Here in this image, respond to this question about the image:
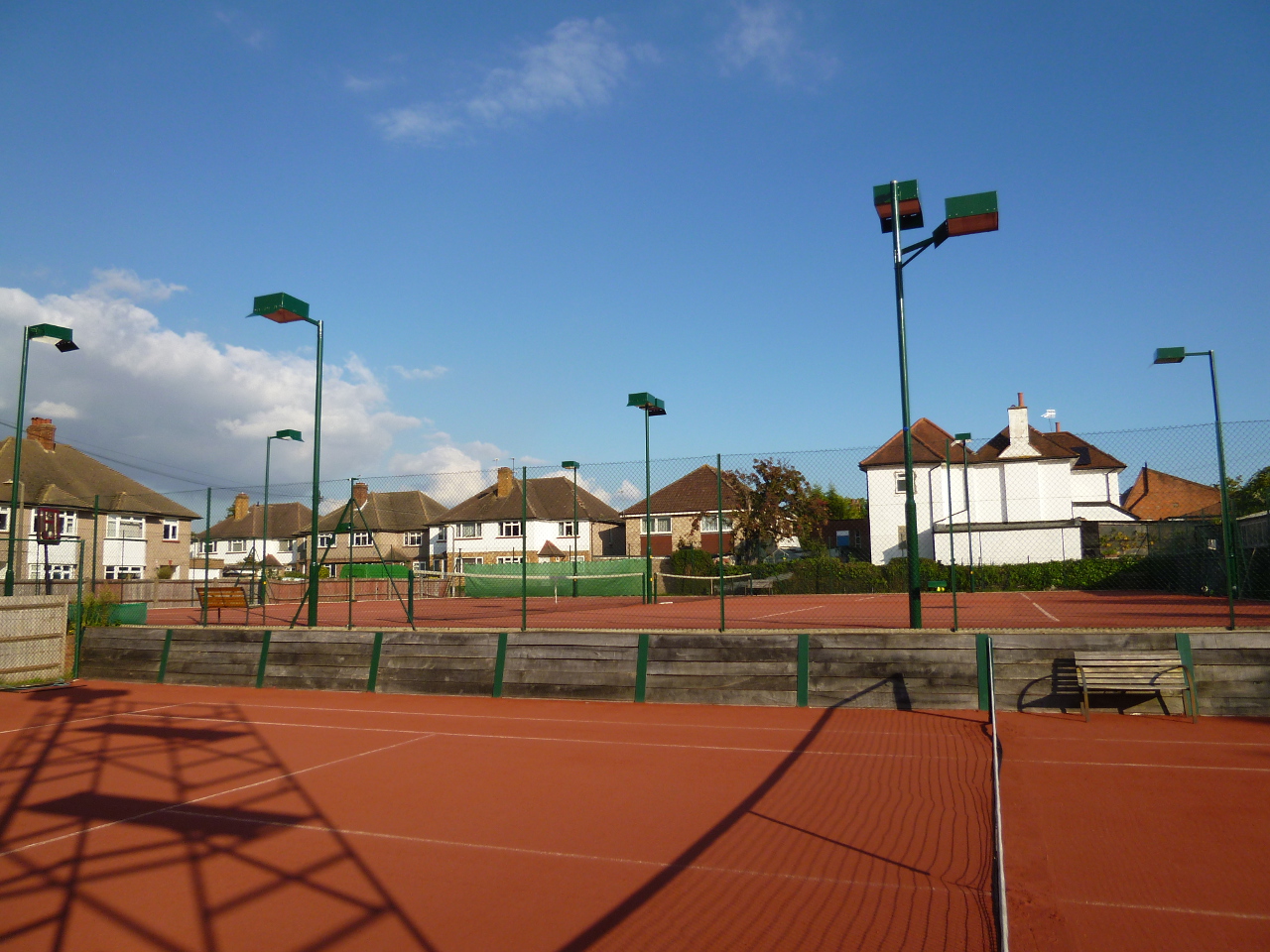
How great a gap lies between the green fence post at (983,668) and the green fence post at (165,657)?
13463 millimetres

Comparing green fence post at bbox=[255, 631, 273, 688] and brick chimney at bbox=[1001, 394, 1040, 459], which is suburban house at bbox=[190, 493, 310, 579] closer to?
brick chimney at bbox=[1001, 394, 1040, 459]

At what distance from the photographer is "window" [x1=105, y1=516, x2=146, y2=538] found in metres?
46.4

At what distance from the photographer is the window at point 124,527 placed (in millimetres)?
46375

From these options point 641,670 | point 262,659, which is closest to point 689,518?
point 262,659

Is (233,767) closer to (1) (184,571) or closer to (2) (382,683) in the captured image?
(2) (382,683)

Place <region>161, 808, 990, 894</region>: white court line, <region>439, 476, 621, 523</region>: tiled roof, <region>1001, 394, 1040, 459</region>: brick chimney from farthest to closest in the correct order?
<region>439, 476, 621, 523</region>: tiled roof
<region>1001, 394, 1040, 459</region>: brick chimney
<region>161, 808, 990, 894</region>: white court line

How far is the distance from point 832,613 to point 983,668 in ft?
36.3

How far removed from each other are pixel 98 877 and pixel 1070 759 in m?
7.81

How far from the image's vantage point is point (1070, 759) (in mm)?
7781

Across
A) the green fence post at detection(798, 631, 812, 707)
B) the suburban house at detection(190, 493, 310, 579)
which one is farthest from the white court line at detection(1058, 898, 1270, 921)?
the suburban house at detection(190, 493, 310, 579)

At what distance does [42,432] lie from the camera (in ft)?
154

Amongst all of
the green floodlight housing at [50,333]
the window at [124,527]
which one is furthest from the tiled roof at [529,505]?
the green floodlight housing at [50,333]

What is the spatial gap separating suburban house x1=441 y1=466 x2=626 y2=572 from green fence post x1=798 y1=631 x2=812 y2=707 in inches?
1679

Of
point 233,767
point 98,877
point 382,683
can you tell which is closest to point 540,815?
point 98,877
